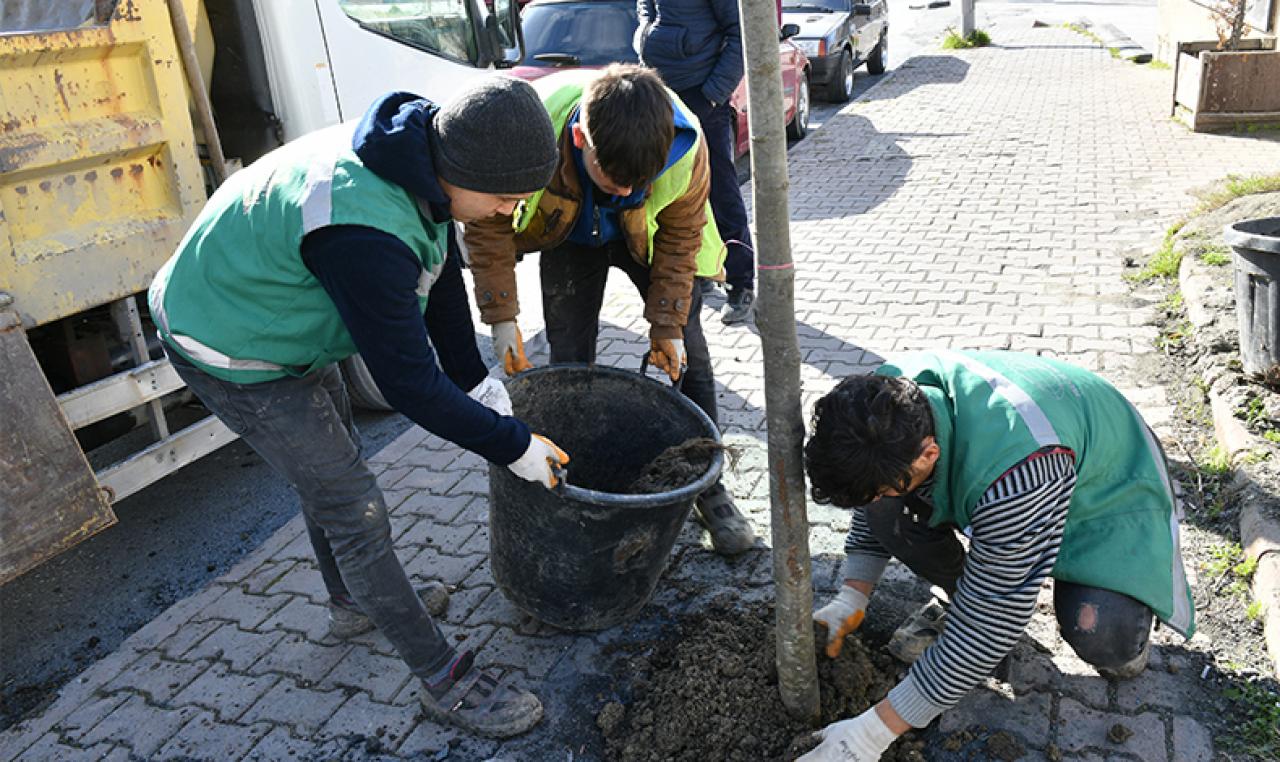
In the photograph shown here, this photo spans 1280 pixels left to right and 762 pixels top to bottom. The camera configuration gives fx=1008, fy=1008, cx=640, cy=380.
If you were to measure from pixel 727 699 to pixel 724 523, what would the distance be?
814mm

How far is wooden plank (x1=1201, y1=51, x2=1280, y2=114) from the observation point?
850 cm

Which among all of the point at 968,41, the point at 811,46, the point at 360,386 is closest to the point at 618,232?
the point at 360,386

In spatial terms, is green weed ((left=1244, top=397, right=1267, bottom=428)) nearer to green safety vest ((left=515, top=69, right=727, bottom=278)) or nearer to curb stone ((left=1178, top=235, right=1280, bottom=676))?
curb stone ((left=1178, top=235, right=1280, bottom=676))

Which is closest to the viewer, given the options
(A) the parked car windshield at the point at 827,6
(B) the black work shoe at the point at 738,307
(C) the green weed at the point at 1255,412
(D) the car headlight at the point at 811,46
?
(C) the green weed at the point at 1255,412

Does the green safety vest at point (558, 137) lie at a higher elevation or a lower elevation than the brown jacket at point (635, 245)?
higher

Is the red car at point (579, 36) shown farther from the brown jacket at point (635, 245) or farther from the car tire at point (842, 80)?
the brown jacket at point (635, 245)

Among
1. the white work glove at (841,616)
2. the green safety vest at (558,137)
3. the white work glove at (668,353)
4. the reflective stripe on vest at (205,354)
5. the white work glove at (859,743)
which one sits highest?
the green safety vest at (558,137)

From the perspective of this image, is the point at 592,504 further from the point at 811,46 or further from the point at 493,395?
the point at 811,46

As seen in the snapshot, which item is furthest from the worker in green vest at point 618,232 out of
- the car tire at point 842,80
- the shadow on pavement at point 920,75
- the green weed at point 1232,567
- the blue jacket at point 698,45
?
the shadow on pavement at point 920,75

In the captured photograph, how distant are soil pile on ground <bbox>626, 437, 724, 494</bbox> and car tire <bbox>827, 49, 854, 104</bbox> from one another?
1004cm

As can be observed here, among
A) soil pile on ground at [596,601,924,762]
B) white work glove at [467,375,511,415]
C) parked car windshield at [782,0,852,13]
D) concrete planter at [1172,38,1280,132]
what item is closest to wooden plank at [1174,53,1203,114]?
concrete planter at [1172,38,1280,132]

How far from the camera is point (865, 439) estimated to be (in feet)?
6.84

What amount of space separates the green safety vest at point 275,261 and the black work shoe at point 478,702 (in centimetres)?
91

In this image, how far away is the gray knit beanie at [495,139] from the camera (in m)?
1.99
